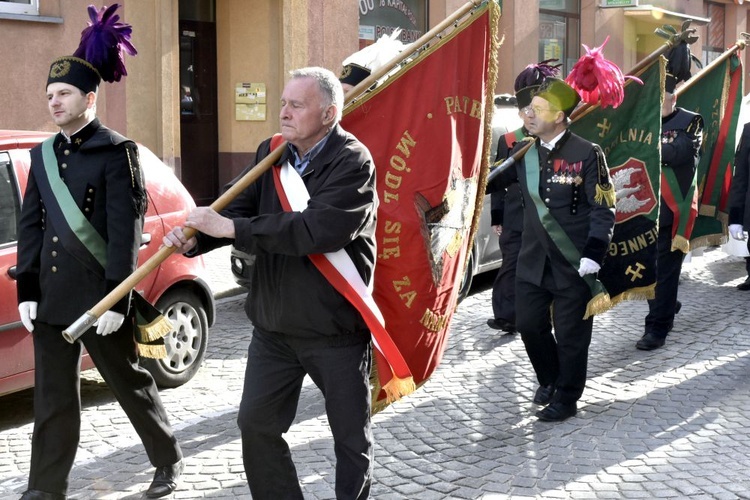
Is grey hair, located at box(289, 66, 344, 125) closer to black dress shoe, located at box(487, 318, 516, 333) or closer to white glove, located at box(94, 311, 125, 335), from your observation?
white glove, located at box(94, 311, 125, 335)

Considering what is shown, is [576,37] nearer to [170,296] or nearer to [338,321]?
[170,296]

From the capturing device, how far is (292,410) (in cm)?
445

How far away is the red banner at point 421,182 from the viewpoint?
5.05 metres

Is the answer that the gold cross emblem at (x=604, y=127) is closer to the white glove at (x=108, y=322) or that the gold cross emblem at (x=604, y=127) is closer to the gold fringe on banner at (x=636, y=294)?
the gold fringe on banner at (x=636, y=294)

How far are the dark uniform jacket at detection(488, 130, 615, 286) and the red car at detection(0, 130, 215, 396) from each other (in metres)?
2.24

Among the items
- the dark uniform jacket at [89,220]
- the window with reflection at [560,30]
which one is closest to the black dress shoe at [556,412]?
the dark uniform jacket at [89,220]

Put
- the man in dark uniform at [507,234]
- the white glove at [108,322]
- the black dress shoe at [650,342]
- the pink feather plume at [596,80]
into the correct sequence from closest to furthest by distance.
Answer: the white glove at [108,322] → the pink feather plume at [596,80] → the black dress shoe at [650,342] → the man in dark uniform at [507,234]

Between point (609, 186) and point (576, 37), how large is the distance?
17.0 m

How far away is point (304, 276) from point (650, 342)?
191 inches

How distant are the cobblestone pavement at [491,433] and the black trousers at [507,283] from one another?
269 millimetres

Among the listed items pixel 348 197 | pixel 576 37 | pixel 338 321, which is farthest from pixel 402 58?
pixel 576 37

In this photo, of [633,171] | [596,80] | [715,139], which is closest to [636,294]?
[633,171]

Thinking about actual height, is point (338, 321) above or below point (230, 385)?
above

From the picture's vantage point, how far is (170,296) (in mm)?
7273
